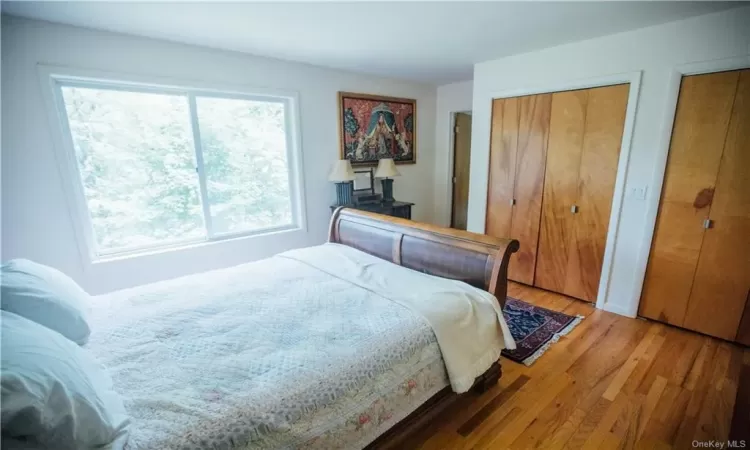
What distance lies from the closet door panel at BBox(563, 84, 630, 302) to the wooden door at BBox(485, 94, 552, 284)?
1.10 feet

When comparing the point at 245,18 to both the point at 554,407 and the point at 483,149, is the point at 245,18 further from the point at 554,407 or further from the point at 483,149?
the point at 554,407

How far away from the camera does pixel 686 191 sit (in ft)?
7.61

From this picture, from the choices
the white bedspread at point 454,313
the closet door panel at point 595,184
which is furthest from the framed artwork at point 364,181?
the closet door panel at point 595,184

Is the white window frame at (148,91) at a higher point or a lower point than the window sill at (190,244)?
higher

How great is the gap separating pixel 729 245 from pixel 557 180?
1.19 m

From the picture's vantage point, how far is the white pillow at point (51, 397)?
693 mm

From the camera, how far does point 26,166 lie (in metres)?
2.17

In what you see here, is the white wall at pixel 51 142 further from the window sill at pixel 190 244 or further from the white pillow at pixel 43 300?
the white pillow at pixel 43 300

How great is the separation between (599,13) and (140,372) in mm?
3141

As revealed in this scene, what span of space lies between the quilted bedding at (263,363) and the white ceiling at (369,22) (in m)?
1.74

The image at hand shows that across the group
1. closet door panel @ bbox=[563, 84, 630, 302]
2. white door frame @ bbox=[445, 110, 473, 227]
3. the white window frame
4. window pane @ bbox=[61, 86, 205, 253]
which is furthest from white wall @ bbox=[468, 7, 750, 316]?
window pane @ bbox=[61, 86, 205, 253]

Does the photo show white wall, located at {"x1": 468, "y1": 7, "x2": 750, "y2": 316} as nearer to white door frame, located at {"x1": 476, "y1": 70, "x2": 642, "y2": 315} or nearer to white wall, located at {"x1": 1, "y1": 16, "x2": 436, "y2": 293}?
white door frame, located at {"x1": 476, "y1": 70, "x2": 642, "y2": 315}

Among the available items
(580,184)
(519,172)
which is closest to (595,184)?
(580,184)

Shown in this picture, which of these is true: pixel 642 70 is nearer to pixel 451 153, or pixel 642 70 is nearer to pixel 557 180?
pixel 557 180
